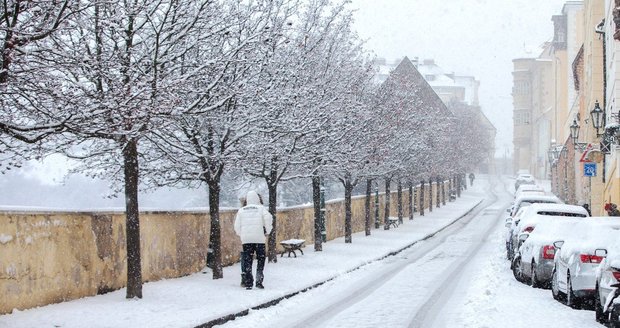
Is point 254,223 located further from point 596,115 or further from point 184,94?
point 596,115

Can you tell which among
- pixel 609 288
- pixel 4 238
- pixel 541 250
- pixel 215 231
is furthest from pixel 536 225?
pixel 4 238

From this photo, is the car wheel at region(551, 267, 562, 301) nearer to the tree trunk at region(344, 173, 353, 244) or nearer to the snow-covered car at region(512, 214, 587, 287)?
the snow-covered car at region(512, 214, 587, 287)

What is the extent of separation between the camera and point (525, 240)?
1869cm

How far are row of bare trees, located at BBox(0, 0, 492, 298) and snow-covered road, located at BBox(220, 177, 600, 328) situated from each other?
9.05ft

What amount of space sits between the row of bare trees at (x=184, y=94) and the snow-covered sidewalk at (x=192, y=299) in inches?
29.5

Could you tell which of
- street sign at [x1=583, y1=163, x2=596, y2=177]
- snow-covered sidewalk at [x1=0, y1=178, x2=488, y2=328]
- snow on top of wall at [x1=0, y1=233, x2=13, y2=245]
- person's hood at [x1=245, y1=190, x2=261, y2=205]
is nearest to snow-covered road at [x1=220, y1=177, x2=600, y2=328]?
snow-covered sidewalk at [x1=0, y1=178, x2=488, y2=328]

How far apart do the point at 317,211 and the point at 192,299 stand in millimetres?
14107

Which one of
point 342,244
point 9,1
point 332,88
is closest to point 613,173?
point 342,244

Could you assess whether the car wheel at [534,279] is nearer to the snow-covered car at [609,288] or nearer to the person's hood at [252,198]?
the snow-covered car at [609,288]

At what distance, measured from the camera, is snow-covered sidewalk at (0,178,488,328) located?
38.8 feet

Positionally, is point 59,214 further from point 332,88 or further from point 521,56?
point 521,56

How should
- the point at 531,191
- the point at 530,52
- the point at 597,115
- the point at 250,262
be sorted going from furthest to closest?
the point at 530,52 → the point at 531,191 → the point at 597,115 → the point at 250,262

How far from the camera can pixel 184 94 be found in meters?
13.0

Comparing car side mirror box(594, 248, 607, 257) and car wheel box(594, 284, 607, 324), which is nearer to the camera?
car wheel box(594, 284, 607, 324)
